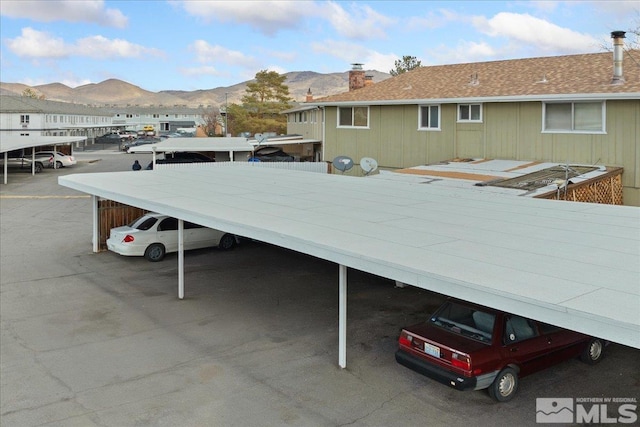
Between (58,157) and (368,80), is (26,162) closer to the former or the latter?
(58,157)

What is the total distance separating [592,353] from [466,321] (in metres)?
2.59

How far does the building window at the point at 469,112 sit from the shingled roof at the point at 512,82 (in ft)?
1.45

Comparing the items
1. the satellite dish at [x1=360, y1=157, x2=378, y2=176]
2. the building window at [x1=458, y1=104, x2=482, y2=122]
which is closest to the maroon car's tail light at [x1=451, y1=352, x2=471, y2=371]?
the satellite dish at [x1=360, y1=157, x2=378, y2=176]

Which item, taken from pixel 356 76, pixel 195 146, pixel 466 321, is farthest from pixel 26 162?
pixel 466 321

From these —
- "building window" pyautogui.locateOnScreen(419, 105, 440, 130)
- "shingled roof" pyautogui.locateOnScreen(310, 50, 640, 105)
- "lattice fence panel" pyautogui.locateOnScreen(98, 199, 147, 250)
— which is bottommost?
"lattice fence panel" pyautogui.locateOnScreen(98, 199, 147, 250)

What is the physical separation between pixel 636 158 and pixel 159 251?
15.1 meters

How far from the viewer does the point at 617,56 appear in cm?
1972

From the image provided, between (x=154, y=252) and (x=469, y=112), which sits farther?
(x=469, y=112)

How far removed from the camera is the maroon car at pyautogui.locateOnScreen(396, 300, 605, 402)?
8.41 meters

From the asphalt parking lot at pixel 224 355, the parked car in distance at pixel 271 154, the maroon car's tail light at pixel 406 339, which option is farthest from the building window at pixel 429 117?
the parked car in distance at pixel 271 154

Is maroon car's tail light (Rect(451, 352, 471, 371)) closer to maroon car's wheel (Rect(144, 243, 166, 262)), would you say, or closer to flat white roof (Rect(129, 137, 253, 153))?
maroon car's wheel (Rect(144, 243, 166, 262))

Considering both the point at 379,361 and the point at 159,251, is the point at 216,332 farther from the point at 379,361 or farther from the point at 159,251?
the point at 159,251

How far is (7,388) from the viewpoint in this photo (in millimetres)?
9109

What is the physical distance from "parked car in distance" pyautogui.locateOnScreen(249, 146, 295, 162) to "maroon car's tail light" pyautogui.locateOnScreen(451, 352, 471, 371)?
103 feet
